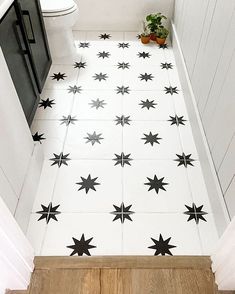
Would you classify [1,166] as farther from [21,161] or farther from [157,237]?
[157,237]

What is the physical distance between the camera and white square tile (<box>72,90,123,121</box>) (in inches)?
84.3

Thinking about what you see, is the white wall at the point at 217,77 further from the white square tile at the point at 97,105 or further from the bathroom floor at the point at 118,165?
the white square tile at the point at 97,105

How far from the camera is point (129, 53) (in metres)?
2.80

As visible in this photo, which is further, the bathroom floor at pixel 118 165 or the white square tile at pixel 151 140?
the white square tile at pixel 151 140

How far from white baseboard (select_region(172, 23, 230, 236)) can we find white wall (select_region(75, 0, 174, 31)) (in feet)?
2.44

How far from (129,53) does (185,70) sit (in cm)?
81

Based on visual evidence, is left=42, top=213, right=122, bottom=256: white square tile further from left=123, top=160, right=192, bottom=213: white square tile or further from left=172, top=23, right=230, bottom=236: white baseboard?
left=172, top=23, right=230, bottom=236: white baseboard

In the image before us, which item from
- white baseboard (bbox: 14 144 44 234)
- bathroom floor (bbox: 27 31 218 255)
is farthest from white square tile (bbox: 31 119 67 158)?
white baseboard (bbox: 14 144 44 234)

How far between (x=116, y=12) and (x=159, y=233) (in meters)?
2.52

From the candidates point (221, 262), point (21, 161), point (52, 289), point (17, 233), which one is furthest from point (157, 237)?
point (21, 161)

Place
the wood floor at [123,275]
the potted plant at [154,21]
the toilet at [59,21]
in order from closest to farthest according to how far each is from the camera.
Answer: the wood floor at [123,275] < the toilet at [59,21] < the potted plant at [154,21]

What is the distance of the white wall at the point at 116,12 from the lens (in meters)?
2.88

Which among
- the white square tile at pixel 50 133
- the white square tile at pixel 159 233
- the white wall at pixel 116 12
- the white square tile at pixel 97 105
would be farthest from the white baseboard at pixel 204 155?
the white square tile at pixel 50 133

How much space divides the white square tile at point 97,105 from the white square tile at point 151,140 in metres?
0.22
